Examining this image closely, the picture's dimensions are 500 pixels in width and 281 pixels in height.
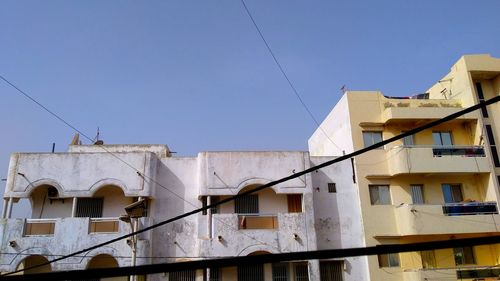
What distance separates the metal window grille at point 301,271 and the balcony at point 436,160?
253 inches

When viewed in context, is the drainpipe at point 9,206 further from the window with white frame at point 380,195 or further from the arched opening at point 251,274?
the window with white frame at point 380,195

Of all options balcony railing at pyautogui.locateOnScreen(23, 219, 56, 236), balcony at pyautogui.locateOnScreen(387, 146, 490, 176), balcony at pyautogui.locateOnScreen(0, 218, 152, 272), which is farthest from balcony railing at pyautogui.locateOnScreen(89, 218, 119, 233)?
balcony at pyautogui.locateOnScreen(387, 146, 490, 176)

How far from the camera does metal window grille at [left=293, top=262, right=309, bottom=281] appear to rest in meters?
19.9

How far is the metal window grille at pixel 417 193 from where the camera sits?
21933 mm

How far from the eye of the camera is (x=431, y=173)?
70.7 ft

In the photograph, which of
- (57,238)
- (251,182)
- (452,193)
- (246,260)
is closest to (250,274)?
(251,182)

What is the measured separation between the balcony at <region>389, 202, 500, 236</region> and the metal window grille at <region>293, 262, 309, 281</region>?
15.8 ft

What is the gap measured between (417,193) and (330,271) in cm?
619

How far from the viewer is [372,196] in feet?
71.2

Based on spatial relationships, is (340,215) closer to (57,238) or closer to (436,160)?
(436,160)

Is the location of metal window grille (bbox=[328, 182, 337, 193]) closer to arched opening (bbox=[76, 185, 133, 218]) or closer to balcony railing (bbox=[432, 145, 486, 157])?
balcony railing (bbox=[432, 145, 486, 157])

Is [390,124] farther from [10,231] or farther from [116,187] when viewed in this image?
[10,231]

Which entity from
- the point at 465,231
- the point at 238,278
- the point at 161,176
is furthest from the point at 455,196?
the point at 161,176

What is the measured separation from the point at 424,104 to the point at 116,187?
54.8ft
